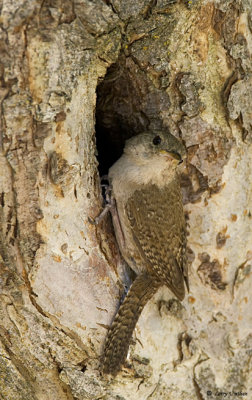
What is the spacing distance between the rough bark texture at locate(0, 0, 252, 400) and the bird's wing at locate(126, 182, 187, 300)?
0.10 meters

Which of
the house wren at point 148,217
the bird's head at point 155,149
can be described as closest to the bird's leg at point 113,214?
the house wren at point 148,217

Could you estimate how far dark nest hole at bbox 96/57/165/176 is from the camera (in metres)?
2.95

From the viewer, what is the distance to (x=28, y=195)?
7.83 ft

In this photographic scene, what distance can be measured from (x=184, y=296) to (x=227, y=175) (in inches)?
33.7

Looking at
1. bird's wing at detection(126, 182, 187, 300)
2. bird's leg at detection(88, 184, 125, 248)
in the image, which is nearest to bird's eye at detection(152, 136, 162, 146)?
bird's wing at detection(126, 182, 187, 300)

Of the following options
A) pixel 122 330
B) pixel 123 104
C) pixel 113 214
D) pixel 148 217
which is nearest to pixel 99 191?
pixel 113 214

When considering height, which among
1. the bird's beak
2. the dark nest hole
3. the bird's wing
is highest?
the dark nest hole

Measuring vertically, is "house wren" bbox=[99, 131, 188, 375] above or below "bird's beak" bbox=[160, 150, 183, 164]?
below

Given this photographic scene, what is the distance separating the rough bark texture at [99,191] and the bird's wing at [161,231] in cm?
10

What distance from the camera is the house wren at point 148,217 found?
9.62ft

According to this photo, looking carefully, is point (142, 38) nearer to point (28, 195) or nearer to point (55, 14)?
point (55, 14)

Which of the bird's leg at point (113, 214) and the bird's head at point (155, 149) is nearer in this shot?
the bird's leg at point (113, 214)

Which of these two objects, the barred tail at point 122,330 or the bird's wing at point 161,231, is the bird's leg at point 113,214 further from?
the barred tail at point 122,330

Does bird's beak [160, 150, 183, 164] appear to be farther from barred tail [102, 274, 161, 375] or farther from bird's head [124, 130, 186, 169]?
barred tail [102, 274, 161, 375]
